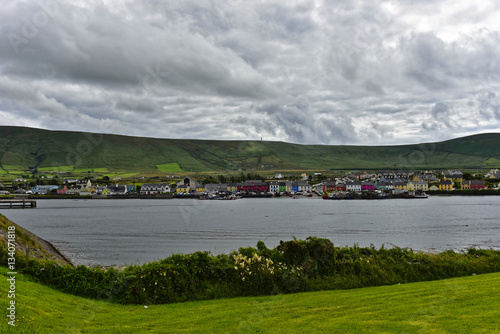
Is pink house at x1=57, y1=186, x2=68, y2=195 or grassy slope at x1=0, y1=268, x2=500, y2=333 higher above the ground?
grassy slope at x1=0, y1=268, x2=500, y2=333

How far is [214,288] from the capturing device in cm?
1488

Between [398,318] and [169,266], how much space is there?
28.8ft

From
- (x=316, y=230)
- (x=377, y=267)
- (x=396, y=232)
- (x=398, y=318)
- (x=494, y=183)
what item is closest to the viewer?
(x=398, y=318)

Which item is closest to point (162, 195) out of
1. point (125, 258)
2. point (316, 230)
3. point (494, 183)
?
point (316, 230)

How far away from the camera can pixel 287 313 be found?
11.3 meters

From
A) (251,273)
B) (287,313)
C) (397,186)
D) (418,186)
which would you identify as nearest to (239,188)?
(397,186)

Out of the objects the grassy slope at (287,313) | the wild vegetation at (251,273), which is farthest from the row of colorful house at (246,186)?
the grassy slope at (287,313)

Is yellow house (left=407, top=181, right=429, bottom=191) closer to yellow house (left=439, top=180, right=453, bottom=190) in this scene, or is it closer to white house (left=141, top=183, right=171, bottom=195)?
yellow house (left=439, top=180, right=453, bottom=190)

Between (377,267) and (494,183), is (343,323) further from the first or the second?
(494,183)

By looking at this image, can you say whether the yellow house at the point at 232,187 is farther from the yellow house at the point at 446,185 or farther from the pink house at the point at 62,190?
the yellow house at the point at 446,185

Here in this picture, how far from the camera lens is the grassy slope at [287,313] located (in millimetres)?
9047

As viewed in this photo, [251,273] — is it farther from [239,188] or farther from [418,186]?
[418,186]

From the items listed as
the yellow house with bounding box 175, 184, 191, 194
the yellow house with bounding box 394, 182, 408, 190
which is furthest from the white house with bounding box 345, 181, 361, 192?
the yellow house with bounding box 175, 184, 191, 194

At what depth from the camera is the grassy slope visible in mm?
9047
